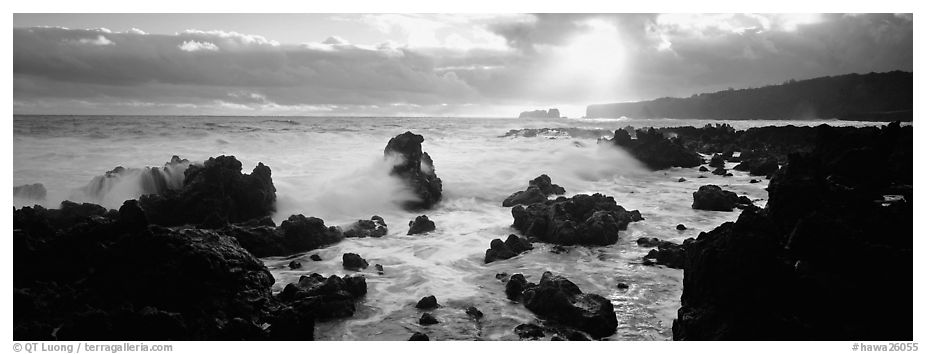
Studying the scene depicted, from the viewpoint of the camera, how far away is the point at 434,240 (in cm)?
1197

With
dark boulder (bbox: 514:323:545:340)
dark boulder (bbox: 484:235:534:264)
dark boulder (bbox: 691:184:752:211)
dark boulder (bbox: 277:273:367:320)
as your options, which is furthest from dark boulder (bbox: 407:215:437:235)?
dark boulder (bbox: 691:184:752:211)

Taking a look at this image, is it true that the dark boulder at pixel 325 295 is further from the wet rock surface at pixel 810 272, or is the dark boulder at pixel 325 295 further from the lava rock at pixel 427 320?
the wet rock surface at pixel 810 272

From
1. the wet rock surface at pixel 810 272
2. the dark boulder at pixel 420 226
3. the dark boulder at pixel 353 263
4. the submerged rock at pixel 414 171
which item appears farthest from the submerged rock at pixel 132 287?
the submerged rock at pixel 414 171

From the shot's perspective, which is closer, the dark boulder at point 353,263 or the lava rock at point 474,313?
the lava rock at point 474,313

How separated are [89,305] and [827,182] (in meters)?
9.84

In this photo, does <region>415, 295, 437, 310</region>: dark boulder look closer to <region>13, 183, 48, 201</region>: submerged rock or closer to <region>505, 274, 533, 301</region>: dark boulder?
<region>505, 274, 533, 301</region>: dark boulder

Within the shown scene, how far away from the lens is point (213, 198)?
12.5 metres

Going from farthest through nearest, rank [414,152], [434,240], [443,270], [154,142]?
1. [154,142]
2. [414,152]
3. [434,240]
4. [443,270]

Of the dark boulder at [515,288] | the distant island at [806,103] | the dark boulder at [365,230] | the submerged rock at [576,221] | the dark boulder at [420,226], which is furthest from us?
the distant island at [806,103]

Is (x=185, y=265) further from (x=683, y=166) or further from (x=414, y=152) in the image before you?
(x=683, y=166)

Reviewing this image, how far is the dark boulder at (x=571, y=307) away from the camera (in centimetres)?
677

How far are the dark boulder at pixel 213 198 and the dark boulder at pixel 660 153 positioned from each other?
65.1 feet

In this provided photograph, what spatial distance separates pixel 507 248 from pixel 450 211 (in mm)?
5580
